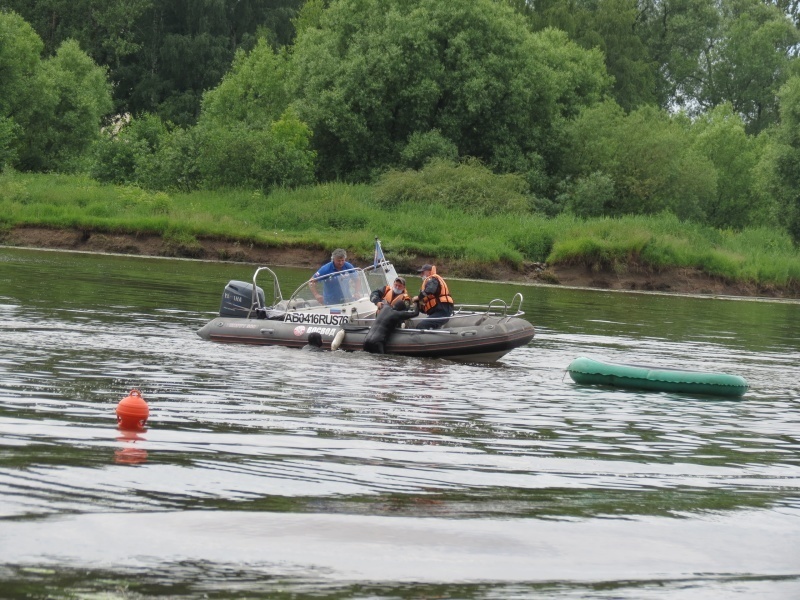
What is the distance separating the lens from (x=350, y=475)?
9477 mm

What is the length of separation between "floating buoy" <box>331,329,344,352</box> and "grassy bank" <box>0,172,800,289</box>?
72.6ft

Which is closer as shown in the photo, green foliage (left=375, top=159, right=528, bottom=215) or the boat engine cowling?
the boat engine cowling

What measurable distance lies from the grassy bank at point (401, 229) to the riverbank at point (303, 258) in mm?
159

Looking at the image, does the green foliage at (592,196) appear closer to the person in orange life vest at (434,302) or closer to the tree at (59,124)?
the tree at (59,124)

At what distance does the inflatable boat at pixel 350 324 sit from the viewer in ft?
62.5

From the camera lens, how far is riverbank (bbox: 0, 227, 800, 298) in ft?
139

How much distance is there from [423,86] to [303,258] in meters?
11.5

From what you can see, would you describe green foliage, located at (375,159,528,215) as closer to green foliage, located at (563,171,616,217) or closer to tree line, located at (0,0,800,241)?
tree line, located at (0,0,800,241)

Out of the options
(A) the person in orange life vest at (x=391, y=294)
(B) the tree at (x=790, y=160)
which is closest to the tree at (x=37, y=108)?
(B) the tree at (x=790, y=160)

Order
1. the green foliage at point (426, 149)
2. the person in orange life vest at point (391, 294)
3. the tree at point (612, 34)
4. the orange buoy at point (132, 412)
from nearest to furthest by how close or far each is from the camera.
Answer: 1. the orange buoy at point (132, 412)
2. the person in orange life vest at point (391, 294)
3. the green foliage at point (426, 149)
4. the tree at point (612, 34)

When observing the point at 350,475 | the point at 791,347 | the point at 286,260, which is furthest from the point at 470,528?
the point at 286,260

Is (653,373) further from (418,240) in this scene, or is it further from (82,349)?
(418,240)

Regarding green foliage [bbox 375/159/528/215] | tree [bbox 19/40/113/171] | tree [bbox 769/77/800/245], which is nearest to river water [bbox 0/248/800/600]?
green foliage [bbox 375/159/528/215]

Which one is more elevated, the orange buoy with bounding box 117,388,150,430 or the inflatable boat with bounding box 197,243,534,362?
the inflatable boat with bounding box 197,243,534,362
